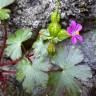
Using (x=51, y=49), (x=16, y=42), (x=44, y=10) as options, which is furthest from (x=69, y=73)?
(x=44, y=10)

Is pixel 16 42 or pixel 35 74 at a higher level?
pixel 16 42

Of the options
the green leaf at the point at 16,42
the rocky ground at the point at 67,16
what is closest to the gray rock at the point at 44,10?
the rocky ground at the point at 67,16

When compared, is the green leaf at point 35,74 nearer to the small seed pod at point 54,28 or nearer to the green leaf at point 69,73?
the green leaf at point 69,73

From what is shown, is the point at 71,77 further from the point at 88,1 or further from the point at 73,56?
the point at 88,1

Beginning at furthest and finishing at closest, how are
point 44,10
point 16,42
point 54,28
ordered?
1. point 44,10
2. point 16,42
3. point 54,28

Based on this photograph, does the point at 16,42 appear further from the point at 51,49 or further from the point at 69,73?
the point at 69,73

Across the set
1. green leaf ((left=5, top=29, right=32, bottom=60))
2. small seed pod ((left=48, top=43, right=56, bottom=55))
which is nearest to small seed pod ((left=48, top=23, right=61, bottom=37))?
small seed pod ((left=48, top=43, right=56, bottom=55))

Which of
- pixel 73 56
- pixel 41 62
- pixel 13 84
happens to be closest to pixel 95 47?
pixel 73 56
